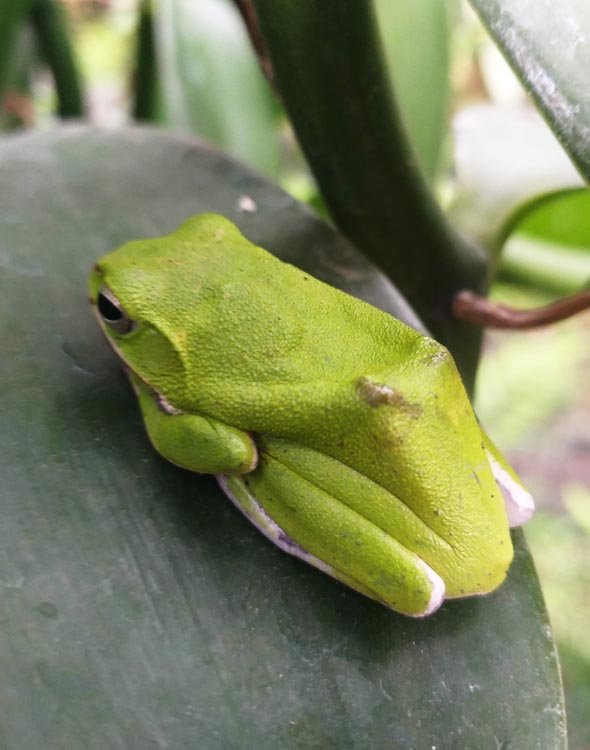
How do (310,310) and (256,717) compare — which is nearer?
(256,717)

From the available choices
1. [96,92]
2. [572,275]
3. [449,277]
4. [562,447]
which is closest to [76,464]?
[449,277]

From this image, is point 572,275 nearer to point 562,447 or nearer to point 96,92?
point 562,447

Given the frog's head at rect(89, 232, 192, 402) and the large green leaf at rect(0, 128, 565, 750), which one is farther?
the frog's head at rect(89, 232, 192, 402)

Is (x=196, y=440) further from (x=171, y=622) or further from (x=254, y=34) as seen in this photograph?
(x=254, y=34)

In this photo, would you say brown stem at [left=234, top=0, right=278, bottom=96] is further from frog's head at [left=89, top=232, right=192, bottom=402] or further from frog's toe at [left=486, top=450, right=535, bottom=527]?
frog's toe at [left=486, top=450, right=535, bottom=527]

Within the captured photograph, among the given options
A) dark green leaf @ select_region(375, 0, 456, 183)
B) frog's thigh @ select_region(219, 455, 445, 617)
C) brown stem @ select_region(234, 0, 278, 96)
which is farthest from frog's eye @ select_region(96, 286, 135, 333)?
dark green leaf @ select_region(375, 0, 456, 183)

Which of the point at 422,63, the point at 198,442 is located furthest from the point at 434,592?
the point at 422,63
